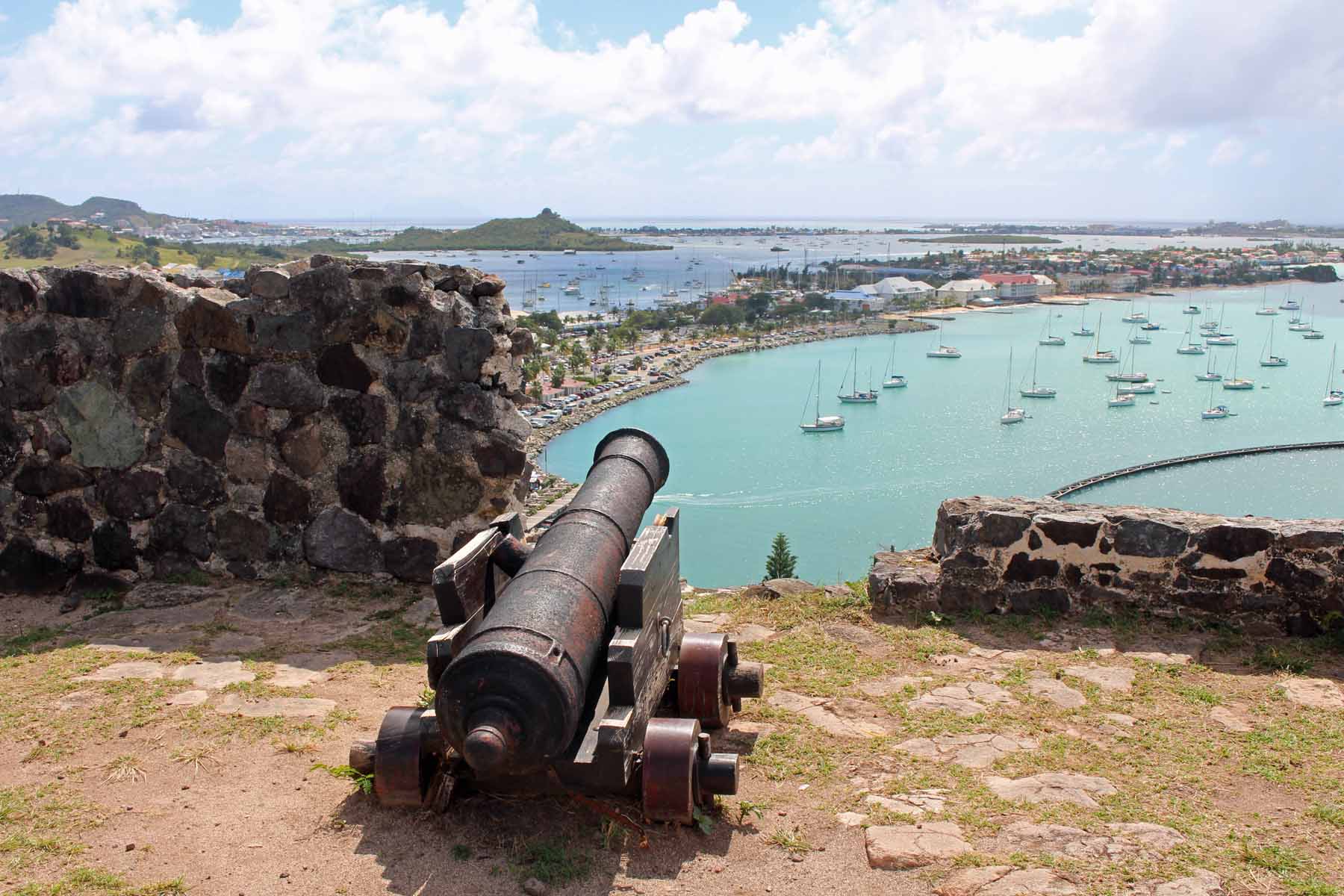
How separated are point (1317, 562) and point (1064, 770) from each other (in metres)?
1.93

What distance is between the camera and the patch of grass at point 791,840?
2701mm

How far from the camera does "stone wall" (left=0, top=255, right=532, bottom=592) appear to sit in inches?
188

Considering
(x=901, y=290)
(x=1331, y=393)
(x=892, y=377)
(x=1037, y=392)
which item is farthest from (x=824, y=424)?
(x=901, y=290)

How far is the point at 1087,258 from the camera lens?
169125 mm

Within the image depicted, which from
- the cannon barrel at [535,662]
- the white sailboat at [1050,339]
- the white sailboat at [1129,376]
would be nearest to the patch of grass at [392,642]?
the cannon barrel at [535,662]

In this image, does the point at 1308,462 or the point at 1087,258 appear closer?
the point at 1308,462

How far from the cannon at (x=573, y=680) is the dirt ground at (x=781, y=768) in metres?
0.13

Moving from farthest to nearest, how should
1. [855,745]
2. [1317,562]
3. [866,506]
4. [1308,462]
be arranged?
[1308,462]
[866,506]
[1317,562]
[855,745]

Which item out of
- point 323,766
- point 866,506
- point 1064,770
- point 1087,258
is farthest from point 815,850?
point 1087,258

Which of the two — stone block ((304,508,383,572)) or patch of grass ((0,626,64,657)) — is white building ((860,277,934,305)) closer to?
stone block ((304,508,383,572))

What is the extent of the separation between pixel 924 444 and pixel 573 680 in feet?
194

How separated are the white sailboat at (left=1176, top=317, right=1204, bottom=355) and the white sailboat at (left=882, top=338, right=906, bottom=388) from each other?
82.8 feet

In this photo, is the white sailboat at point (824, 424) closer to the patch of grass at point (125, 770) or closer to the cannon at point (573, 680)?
the cannon at point (573, 680)

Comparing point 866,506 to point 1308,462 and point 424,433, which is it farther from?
point 424,433
